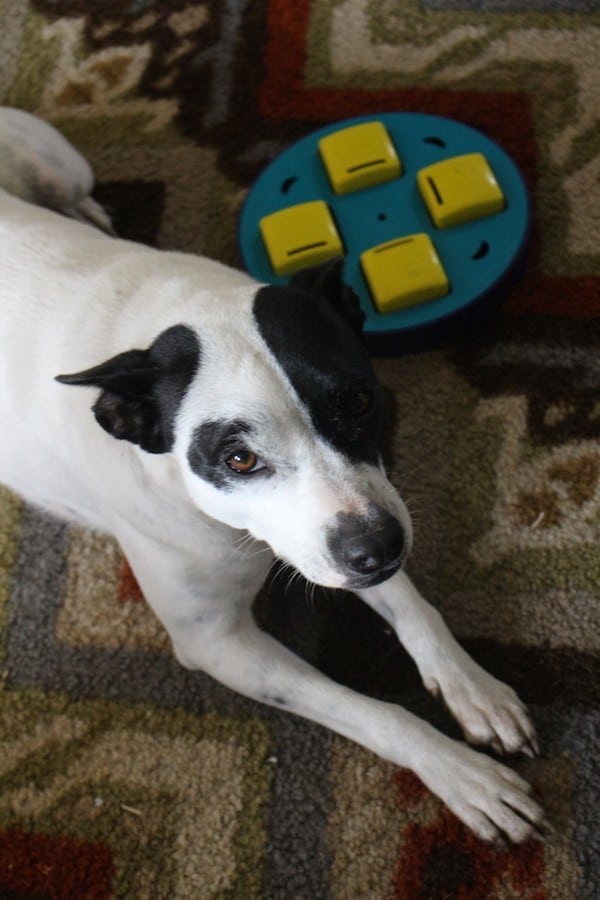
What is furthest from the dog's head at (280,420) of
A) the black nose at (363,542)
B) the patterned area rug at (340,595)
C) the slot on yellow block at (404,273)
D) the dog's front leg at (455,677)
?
the slot on yellow block at (404,273)

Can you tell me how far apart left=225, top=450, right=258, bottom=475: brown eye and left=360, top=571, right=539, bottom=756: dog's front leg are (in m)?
0.60

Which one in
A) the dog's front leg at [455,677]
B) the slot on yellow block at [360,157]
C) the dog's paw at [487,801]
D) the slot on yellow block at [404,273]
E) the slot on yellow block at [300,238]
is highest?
the slot on yellow block at [360,157]

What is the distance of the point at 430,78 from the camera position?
314 centimetres

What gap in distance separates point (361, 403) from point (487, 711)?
80cm

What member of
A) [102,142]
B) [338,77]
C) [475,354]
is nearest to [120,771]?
[475,354]

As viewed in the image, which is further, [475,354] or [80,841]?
[475,354]

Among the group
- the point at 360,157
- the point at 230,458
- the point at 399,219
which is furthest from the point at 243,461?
the point at 360,157

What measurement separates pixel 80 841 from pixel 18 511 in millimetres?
918

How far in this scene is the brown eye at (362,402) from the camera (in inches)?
67.6

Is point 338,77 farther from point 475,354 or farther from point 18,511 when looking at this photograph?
point 18,511

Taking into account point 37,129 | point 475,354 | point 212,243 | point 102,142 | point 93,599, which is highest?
point 37,129

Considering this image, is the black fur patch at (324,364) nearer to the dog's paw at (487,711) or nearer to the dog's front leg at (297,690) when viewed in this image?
the dog's front leg at (297,690)

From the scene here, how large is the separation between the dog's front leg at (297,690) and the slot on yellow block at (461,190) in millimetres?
1193

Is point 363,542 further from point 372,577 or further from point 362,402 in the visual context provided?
point 362,402
